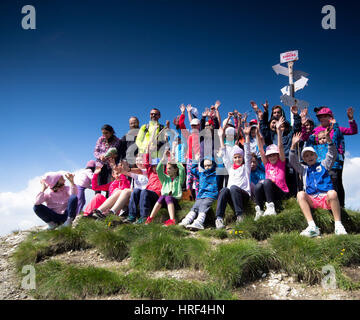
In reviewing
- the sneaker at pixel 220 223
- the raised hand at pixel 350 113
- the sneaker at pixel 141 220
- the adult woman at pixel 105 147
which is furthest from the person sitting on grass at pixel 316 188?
the adult woman at pixel 105 147

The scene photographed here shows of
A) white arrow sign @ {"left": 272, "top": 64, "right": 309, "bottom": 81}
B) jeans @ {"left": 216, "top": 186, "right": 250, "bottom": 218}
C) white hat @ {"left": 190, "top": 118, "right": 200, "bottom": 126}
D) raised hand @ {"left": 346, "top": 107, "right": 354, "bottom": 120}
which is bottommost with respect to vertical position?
jeans @ {"left": 216, "top": 186, "right": 250, "bottom": 218}

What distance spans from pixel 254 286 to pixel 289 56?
8513 mm

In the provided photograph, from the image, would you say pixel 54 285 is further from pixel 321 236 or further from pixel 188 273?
pixel 321 236

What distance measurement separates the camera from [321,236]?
20.7ft

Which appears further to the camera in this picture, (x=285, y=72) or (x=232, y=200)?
(x=285, y=72)

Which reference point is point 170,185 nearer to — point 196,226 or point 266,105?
point 196,226

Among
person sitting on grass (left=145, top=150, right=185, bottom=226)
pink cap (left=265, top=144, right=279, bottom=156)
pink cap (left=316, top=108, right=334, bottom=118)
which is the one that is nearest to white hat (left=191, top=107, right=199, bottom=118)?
person sitting on grass (left=145, top=150, right=185, bottom=226)

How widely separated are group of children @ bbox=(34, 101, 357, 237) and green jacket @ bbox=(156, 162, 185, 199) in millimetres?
30

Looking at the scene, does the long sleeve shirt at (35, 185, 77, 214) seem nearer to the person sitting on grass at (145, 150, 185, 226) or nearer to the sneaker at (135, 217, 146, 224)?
the sneaker at (135, 217, 146, 224)

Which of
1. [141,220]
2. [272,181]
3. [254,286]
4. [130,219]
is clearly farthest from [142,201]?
[254,286]

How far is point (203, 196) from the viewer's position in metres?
7.93

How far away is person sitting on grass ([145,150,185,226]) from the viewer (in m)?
8.00
